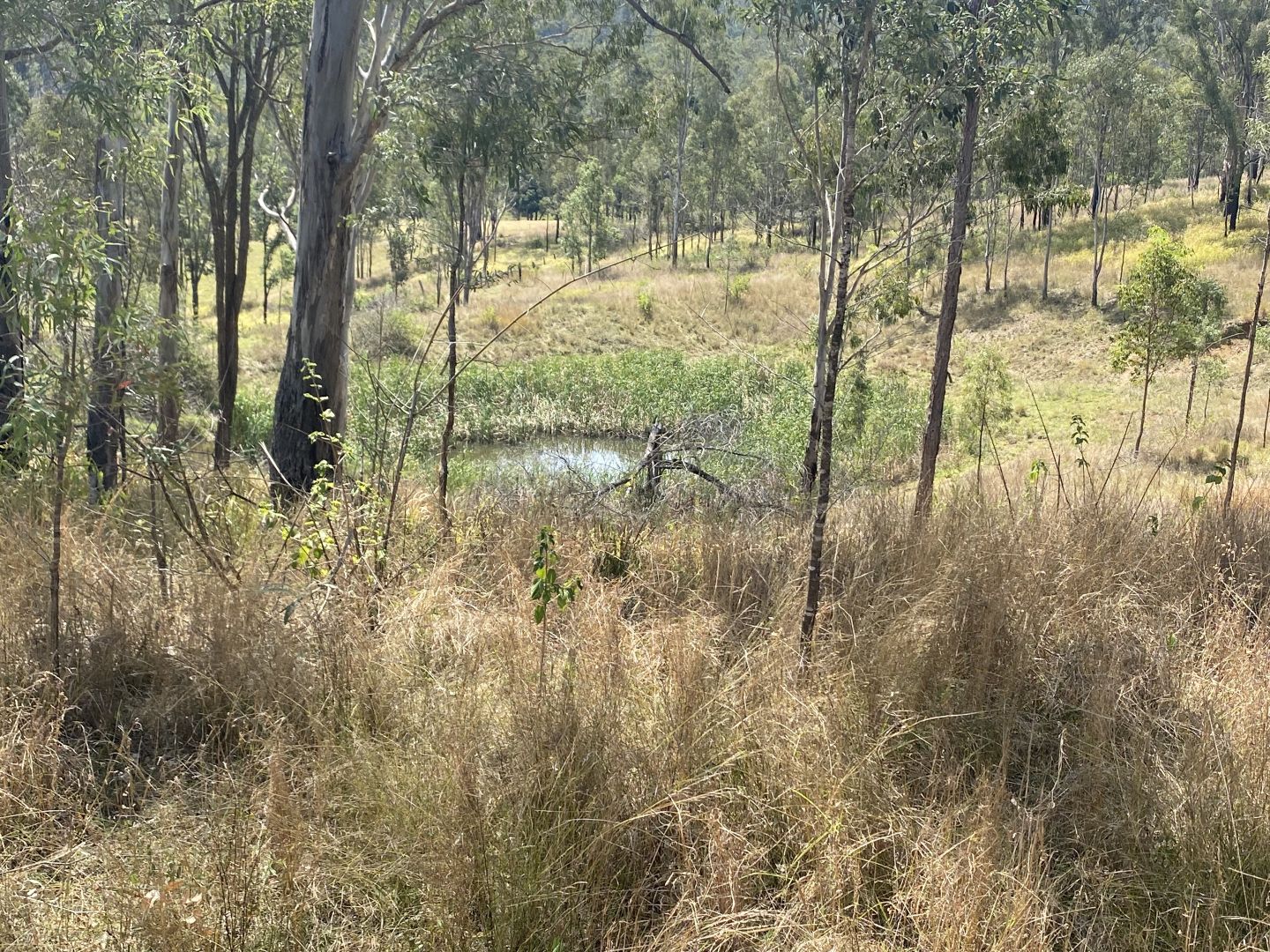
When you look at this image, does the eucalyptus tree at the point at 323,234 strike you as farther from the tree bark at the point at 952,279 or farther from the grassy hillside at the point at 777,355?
the tree bark at the point at 952,279

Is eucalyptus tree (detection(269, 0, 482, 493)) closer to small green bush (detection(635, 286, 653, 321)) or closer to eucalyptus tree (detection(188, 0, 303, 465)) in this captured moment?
eucalyptus tree (detection(188, 0, 303, 465))

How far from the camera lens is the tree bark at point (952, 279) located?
673 cm

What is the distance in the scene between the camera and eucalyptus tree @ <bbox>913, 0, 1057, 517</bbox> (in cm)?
546

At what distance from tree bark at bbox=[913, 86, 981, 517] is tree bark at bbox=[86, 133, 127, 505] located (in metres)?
4.41

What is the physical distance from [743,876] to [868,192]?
20.3ft

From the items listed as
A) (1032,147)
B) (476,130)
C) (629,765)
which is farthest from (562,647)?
(1032,147)

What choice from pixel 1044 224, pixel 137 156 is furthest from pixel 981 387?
pixel 1044 224

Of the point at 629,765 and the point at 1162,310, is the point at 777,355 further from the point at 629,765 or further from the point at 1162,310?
the point at 629,765

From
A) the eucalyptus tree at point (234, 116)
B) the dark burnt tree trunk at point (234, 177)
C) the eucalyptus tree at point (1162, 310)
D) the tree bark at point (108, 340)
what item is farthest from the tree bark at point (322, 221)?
the eucalyptus tree at point (1162, 310)

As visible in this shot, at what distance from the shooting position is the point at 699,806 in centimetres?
259

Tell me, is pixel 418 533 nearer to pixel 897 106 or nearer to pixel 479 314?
pixel 897 106

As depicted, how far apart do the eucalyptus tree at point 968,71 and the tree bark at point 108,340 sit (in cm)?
393

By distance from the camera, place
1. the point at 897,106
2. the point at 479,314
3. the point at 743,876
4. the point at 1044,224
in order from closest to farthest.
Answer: the point at 743,876, the point at 897,106, the point at 479,314, the point at 1044,224

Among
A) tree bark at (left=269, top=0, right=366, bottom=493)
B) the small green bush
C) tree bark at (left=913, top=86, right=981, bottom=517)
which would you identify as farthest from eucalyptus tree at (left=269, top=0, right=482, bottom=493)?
the small green bush
